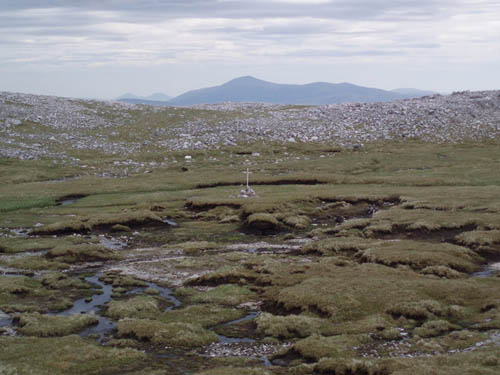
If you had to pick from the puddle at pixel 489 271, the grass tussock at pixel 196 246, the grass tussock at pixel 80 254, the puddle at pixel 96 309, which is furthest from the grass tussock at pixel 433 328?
the grass tussock at pixel 80 254

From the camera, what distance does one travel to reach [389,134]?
441 ft

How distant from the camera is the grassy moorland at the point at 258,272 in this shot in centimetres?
2773

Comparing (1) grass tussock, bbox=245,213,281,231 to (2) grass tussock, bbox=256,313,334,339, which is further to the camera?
(1) grass tussock, bbox=245,213,281,231

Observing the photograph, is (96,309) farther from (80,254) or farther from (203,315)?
(80,254)

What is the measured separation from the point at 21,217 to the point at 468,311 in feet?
177

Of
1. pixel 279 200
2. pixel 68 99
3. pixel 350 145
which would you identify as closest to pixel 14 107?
pixel 68 99

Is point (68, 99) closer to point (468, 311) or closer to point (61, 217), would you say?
point (61, 217)

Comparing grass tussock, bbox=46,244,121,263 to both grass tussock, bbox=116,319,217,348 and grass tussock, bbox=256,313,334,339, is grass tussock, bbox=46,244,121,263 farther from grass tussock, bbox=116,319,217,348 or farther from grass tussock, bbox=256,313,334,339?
grass tussock, bbox=256,313,334,339

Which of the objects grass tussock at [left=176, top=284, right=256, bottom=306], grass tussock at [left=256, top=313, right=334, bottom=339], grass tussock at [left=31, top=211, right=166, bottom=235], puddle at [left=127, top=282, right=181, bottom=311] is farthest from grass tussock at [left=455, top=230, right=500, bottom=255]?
grass tussock at [left=31, top=211, right=166, bottom=235]

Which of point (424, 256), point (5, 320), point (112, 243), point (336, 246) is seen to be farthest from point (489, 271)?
point (112, 243)

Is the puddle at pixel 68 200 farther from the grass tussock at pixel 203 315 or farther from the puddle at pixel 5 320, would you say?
the grass tussock at pixel 203 315

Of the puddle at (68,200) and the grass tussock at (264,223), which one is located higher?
the grass tussock at (264,223)

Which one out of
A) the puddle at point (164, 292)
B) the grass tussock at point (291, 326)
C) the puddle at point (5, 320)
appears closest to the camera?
the grass tussock at point (291, 326)

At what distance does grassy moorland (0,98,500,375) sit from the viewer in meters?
27.7
